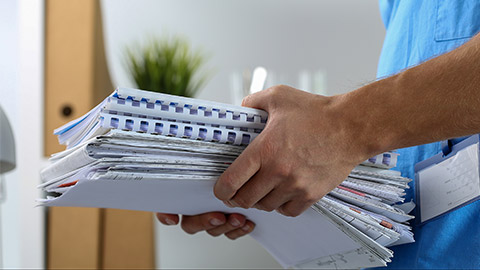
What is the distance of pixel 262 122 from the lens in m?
0.48

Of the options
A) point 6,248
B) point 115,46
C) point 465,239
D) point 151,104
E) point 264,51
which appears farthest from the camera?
point 264,51

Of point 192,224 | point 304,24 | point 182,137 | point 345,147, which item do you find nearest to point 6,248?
point 192,224

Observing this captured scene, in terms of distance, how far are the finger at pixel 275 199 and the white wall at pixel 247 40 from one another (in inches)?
59.1

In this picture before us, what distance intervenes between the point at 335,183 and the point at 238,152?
0.10m

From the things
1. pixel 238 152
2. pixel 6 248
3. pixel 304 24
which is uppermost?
pixel 304 24

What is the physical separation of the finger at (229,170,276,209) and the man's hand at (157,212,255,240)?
23 centimetres

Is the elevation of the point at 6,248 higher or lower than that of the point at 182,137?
lower

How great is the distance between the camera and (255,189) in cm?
46

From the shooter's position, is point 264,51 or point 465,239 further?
point 264,51

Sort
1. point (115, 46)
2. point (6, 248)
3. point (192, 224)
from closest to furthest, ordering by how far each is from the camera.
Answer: point (192, 224), point (6, 248), point (115, 46)

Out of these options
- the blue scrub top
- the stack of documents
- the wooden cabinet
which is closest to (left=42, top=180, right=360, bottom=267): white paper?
the stack of documents

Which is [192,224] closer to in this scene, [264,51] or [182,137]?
[182,137]

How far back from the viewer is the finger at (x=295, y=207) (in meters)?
0.47

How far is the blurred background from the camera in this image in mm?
1449
